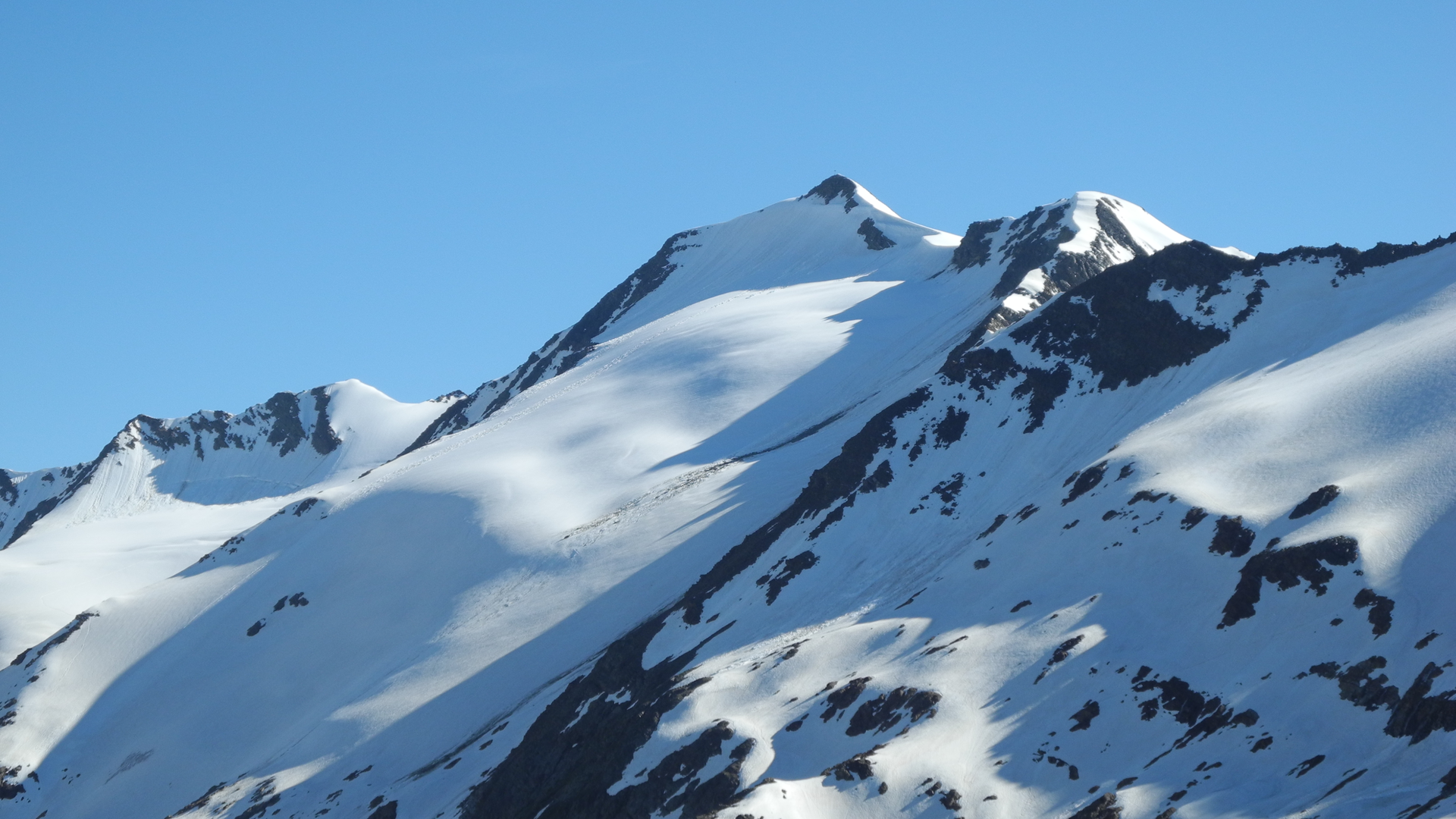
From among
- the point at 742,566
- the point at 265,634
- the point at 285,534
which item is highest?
the point at 285,534

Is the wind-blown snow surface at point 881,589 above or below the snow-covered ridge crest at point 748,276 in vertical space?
below

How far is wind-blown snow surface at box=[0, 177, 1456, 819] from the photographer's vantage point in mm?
49594

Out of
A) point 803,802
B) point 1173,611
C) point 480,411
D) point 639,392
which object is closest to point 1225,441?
point 1173,611

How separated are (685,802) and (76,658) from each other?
76444 millimetres

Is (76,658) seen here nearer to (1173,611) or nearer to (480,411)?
(480,411)

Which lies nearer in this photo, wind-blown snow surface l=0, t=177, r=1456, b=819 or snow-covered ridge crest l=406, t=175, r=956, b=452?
wind-blown snow surface l=0, t=177, r=1456, b=819

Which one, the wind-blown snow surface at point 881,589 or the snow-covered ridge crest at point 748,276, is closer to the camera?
the wind-blown snow surface at point 881,589

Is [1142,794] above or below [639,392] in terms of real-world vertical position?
below

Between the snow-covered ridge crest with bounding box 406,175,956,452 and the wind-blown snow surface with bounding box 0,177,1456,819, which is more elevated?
the snow-covered ridge crest with bounding box 406,175,956,452

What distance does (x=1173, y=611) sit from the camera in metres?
56.0

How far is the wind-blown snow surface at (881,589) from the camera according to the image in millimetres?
49594

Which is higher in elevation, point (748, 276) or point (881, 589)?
point (748, 276)

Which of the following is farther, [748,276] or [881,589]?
[748,276]

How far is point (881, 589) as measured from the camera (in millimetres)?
72750
